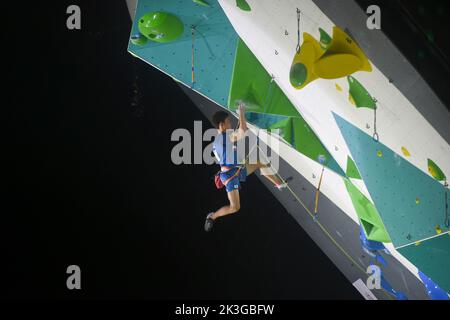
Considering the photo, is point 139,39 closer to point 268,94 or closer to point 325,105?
point 268,94

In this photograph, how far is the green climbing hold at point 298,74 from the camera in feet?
8.92

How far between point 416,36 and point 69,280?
3.27 meters

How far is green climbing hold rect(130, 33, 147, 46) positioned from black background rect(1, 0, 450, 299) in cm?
93

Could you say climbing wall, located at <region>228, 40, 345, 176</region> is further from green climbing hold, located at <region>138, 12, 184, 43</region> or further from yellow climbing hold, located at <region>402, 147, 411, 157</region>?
yellow climbing hold, located at <region>402, 147, 411, 157</region>

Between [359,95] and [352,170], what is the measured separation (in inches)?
25.3

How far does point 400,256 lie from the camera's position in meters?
3.31

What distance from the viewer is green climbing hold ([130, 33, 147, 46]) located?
10.7ft

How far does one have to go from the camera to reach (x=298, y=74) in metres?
2.78

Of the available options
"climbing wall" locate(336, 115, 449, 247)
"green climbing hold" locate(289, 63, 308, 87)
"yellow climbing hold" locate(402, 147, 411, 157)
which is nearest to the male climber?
"green climbing hold" locate(289, 63, 308, 87)

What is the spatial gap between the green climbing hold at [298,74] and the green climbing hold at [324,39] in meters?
0.20

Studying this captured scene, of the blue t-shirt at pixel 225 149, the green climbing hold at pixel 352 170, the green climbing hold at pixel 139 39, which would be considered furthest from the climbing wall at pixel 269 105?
the green climbing hold at pixel 139 39

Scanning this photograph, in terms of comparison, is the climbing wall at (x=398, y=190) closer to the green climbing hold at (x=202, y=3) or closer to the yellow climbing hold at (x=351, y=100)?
the yellow climbing hold at (x=351, y=100)

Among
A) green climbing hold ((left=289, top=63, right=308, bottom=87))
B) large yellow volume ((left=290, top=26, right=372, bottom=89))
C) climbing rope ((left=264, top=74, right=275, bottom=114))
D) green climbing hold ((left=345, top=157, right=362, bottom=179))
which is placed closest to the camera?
large yellow volume ((left=290, top=26, right=372, bottom=89))

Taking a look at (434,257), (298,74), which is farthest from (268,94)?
(434,257)
